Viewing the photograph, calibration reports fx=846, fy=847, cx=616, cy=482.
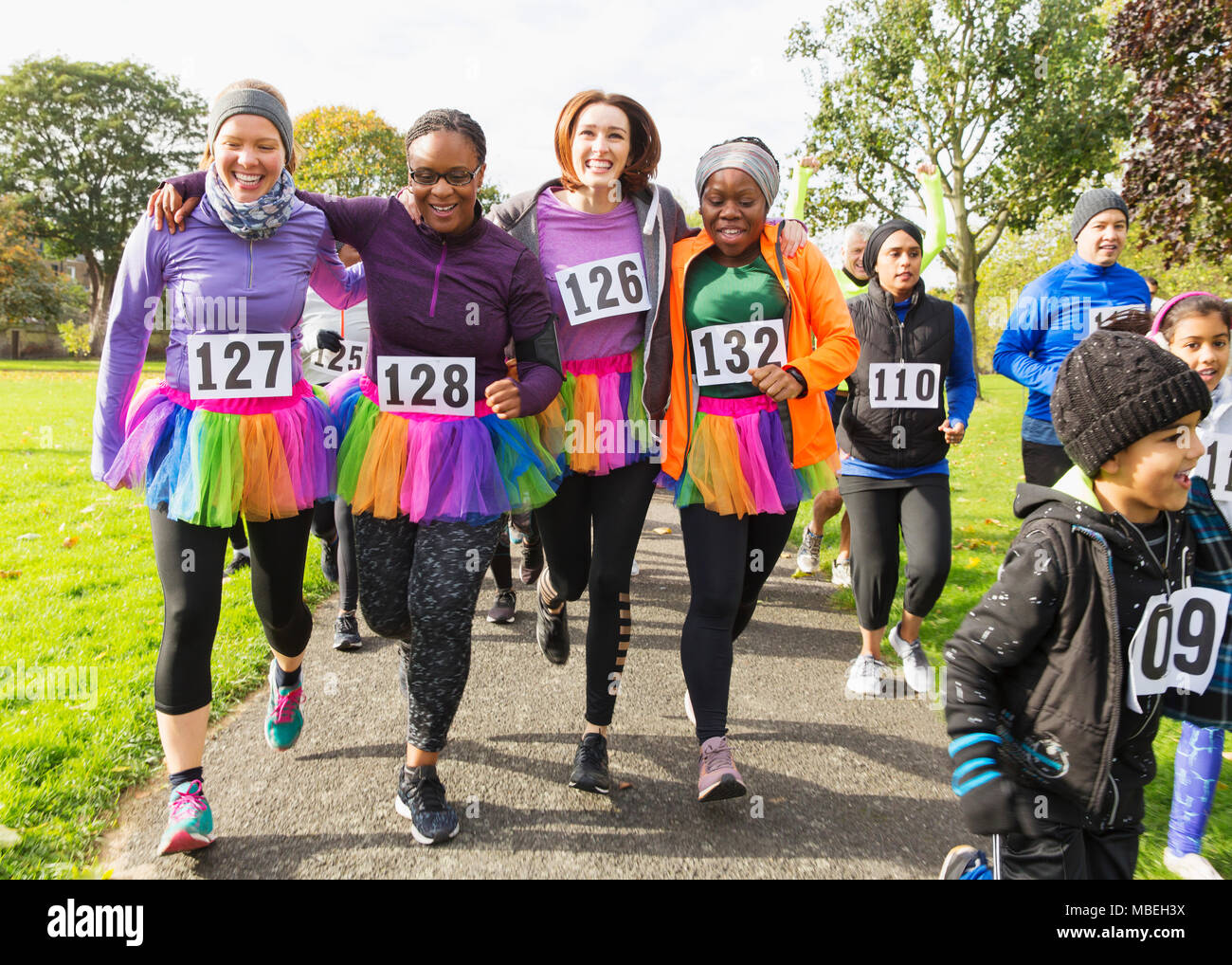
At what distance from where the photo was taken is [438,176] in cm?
292

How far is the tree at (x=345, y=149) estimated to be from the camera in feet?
98.8

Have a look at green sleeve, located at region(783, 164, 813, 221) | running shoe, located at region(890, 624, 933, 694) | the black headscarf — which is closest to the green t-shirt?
green sleeve, located at region(783, 164, 813, 221)

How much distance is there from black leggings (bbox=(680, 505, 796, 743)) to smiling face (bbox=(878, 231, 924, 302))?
66.5 inches

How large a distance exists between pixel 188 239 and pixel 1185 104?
13.0 meters

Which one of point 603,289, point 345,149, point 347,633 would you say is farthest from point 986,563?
point 345,149

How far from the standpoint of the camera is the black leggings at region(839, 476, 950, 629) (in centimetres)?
412

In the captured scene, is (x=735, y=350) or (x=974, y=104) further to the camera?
(x=974, y=104)

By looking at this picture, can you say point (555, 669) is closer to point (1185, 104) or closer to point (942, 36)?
point (1185, 104)

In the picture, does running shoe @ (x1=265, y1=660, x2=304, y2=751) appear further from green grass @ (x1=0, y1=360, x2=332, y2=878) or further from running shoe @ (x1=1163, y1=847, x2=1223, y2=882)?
running shoe @ (x1=1163, y1=847, x2=1223, y2=882)

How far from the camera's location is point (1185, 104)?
36.9ft

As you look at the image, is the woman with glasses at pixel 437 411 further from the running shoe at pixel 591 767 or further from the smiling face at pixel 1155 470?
the smiling face at pixel 1155 470

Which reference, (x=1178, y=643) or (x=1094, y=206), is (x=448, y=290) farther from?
(x=1094, y=206)

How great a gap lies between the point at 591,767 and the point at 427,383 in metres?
1.57

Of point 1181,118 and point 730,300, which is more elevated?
point 1181,118
